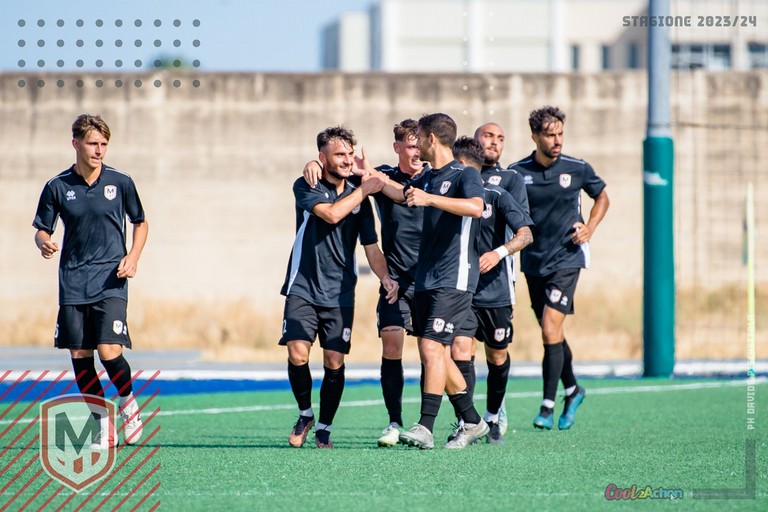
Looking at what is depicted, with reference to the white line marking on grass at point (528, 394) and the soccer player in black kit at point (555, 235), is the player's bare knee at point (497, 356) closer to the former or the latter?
the soccer player in black kit at point (555, 235)

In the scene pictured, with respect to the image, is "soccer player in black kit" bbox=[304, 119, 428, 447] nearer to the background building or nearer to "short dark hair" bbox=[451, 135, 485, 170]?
"short dark hair" bbox=[451, 135, 485, 170]

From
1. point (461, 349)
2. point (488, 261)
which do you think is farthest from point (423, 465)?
point (488, 261)

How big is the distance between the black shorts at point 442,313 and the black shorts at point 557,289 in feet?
6.49

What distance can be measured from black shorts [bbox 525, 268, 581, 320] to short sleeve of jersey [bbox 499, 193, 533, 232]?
4.02 ft

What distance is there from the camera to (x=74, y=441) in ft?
28.2

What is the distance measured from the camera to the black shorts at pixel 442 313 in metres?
8.08

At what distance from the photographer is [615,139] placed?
68.8ft

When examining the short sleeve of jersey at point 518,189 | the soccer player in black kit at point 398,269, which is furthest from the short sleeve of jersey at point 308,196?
the short sleeve of jersey at point 518,189

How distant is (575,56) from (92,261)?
59.7 m

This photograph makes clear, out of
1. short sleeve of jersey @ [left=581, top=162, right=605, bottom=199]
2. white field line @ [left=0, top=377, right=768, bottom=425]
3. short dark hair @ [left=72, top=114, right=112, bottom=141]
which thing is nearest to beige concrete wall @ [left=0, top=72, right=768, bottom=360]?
white field line @ [left=0, top=377, right=768, bottom=425]

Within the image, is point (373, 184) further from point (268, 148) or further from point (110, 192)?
point (268, 148)

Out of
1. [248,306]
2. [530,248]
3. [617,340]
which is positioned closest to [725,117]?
[617,340]

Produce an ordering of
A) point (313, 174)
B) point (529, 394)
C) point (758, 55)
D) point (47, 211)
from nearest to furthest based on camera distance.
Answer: point (313, 174), point (47, 211), point (529, 394), point (758, 55)

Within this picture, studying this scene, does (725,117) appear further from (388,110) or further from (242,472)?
(242,472)
